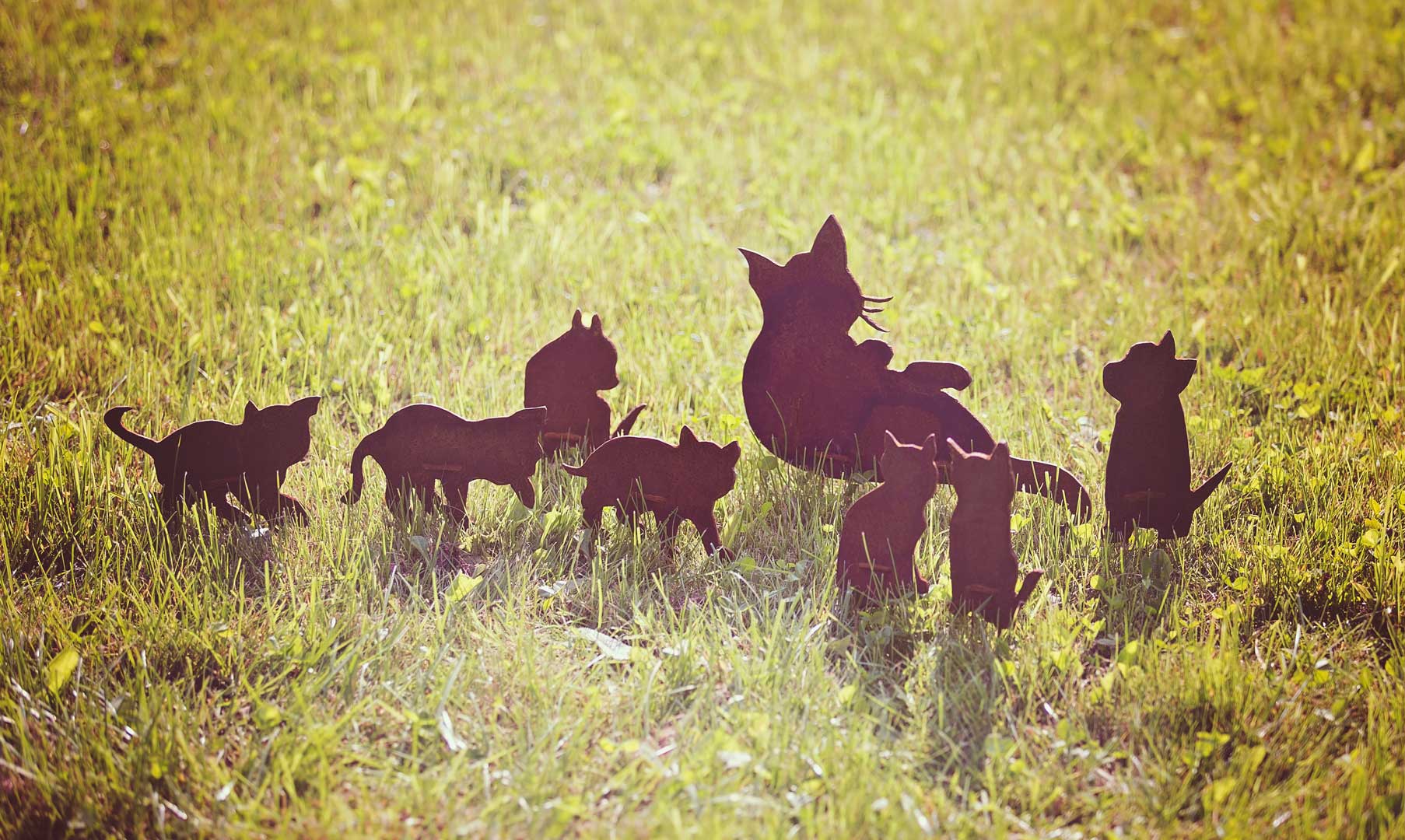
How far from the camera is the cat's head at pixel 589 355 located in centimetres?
332

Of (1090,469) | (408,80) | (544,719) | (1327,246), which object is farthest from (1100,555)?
(408,80)

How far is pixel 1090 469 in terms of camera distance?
Answer: 3.56 meters

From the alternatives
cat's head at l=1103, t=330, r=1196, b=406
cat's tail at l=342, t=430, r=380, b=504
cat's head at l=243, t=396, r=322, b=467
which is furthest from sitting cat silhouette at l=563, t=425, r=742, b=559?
cat's head at l=1103, t=330, r=1196, b=406

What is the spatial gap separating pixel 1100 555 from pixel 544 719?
1.65 metres

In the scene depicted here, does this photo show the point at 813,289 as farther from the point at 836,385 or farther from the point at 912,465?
the point at 912,465

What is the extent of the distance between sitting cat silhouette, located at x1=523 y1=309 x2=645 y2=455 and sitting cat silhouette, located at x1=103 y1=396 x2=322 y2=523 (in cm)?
70

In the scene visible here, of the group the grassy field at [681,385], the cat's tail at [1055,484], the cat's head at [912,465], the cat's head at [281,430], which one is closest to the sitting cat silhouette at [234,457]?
the cat's head at [281,430]

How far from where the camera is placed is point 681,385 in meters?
4.07

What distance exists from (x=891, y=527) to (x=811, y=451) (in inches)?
22.5

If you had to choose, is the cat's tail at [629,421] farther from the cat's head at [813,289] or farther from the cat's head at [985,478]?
the cat's head at [985,478]

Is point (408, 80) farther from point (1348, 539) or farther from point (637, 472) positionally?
point (1348, 539)

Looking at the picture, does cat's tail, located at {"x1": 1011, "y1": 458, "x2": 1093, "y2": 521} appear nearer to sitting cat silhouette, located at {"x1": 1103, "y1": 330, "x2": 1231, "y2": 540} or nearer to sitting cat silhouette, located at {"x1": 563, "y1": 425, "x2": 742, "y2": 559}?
sitting cat silhouette, located at {"x1": 1103, "y1": 330, "x2": 1231, "y2": 540}

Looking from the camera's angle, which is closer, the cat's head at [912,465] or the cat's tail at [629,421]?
the cat's head at [912,465]

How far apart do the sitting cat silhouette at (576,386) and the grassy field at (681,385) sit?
7.8 inches
